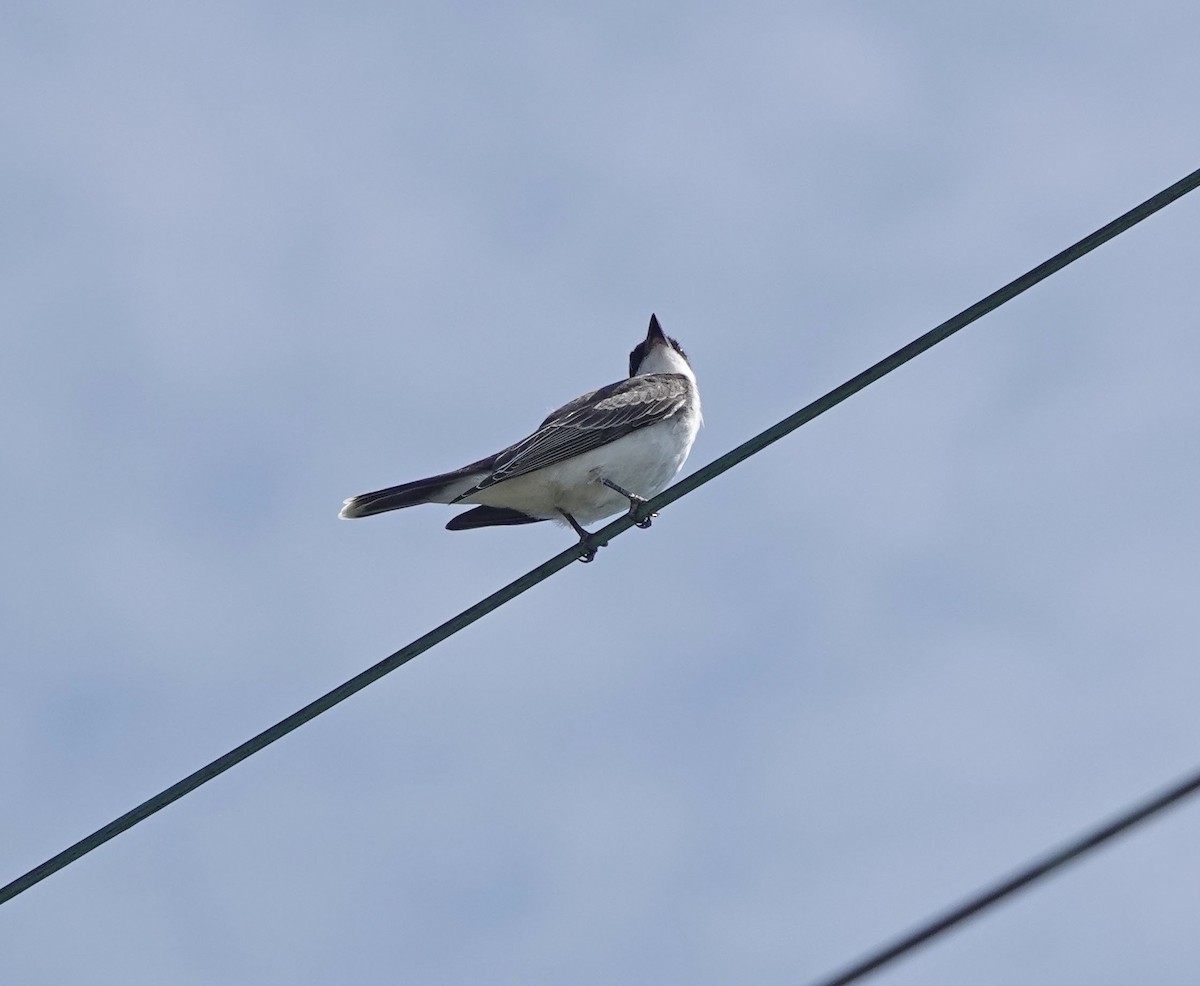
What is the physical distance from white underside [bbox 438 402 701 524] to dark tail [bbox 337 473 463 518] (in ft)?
0.22

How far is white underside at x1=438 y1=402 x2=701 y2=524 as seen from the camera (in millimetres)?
10008

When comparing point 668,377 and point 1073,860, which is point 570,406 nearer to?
point 668,377

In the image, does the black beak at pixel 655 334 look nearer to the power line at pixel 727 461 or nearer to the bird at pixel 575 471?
the bird at pixel 575 471

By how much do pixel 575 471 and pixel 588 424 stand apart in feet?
1.12

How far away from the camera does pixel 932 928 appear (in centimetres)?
304

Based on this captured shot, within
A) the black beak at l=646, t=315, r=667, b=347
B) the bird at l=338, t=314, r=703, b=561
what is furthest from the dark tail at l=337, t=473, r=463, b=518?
the black beak at l=646, t=315, r=667, b=347

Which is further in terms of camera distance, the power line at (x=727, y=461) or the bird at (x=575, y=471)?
the bird at (x=575, y=471)

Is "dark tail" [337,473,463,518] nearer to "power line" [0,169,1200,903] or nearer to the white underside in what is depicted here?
the white underside

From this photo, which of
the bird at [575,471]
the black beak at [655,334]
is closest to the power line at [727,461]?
the bird at [575,471]

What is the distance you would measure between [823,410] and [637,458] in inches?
172

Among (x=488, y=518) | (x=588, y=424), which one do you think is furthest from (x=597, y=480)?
(x=488, y=518)

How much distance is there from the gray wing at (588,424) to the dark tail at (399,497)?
0.56 ft

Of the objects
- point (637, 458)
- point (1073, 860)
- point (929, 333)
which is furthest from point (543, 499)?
point (1073, 860)

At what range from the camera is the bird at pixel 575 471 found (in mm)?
9992
